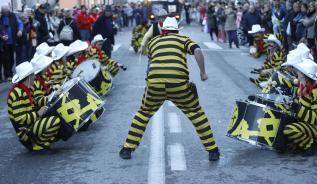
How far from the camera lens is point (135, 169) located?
790 centimetres

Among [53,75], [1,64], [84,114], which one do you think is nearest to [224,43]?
[1,64]

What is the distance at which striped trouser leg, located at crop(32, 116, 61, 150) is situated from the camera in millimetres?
8500

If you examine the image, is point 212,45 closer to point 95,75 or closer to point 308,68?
point 95,75

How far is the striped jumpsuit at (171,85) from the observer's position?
8.07m

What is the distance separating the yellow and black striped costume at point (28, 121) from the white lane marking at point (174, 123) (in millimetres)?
2251

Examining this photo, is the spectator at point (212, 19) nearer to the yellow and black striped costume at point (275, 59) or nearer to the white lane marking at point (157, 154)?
the yellow and black striped costume at point (275, 59)

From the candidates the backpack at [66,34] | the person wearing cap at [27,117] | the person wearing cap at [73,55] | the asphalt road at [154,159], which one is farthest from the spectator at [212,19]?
the person wearing cap at [27,117]

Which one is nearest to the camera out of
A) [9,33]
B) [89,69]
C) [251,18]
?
[89,69]

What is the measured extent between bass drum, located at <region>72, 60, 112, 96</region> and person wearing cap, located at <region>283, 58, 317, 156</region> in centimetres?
502

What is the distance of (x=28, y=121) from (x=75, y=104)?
2.35 ft

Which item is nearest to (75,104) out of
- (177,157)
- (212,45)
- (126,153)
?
Answer: (126,153)

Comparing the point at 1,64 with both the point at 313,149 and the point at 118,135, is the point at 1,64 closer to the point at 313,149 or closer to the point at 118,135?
the point at 118,135

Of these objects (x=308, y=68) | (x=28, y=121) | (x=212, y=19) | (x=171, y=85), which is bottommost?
(x=212, y=19)

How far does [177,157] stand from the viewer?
27.8ft
